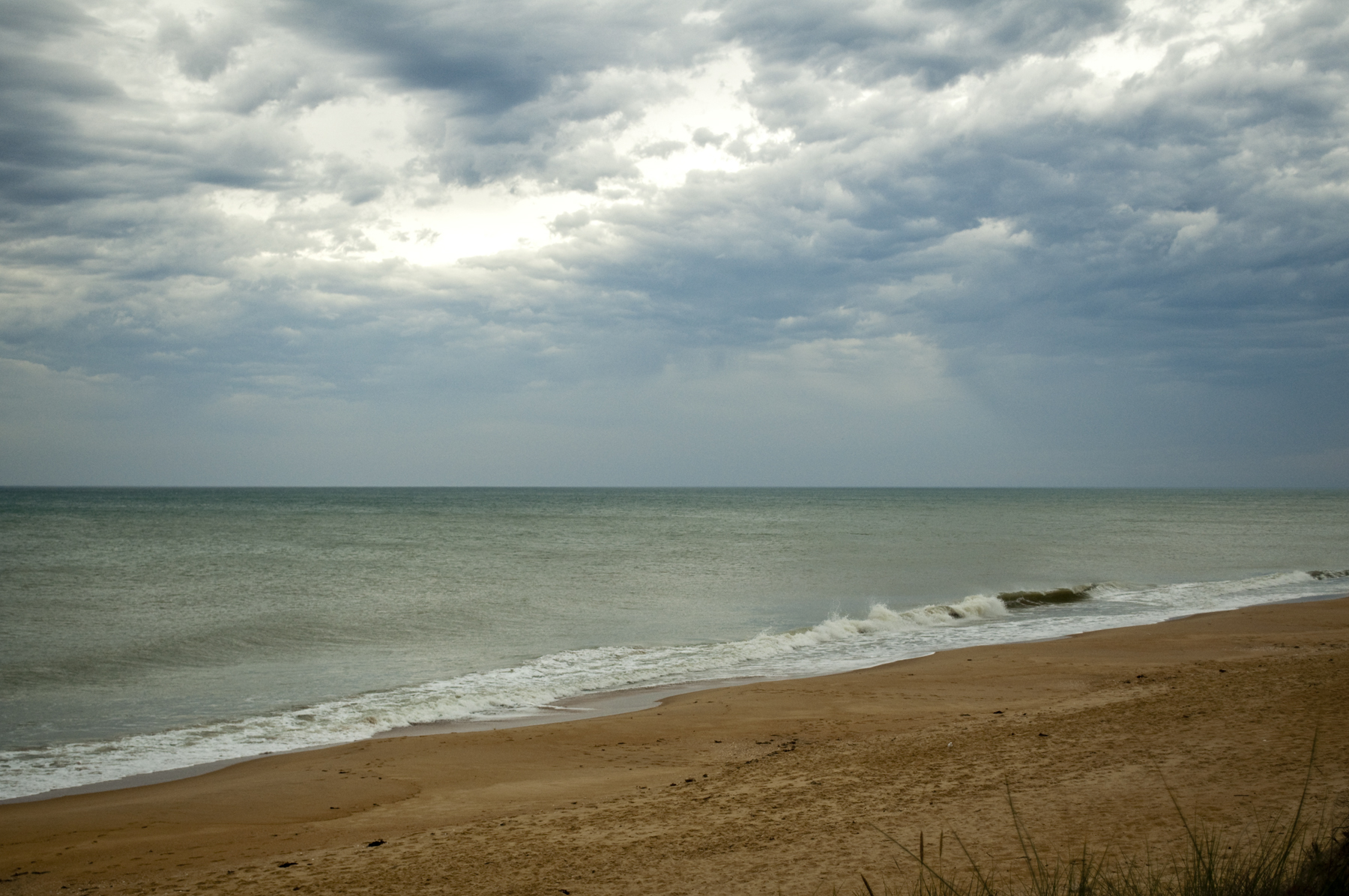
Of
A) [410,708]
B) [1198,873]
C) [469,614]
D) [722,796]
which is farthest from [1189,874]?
[469,614]

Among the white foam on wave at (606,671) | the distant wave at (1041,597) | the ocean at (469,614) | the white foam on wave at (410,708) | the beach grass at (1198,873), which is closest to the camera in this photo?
the beach grass at (1198,873)

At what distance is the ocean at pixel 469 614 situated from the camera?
12680 millimetres

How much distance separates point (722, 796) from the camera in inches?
300

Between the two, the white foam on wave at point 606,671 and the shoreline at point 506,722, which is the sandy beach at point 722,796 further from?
the white foam on wave at point 606,671

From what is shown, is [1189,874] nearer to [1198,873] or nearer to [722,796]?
[1198,873]

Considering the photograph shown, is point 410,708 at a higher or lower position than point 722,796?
lower

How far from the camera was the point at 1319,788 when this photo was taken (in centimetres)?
596

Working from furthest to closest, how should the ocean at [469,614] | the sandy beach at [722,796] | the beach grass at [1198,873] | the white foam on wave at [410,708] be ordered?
the ocean at [469,614]
the white foam on wave at [410,708]
the sandy beach at [722,796]
the beach grass at [1198,873]

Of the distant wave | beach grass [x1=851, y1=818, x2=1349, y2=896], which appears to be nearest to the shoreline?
beach grass [x1=851, y1=818, x2=1349, y2=896]

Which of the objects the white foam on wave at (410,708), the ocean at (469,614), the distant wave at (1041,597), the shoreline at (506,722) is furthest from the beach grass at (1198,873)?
the distant wave at (1041,597)

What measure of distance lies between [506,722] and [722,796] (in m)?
5.64

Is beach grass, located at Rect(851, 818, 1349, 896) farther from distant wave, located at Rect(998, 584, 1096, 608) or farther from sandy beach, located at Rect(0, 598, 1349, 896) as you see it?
distant wave, located at Rect(998, 584, 1096, 608)

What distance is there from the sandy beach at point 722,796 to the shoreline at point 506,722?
347mm

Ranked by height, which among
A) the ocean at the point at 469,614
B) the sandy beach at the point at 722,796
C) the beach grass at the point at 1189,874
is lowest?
the ocean at the point at 469,614
